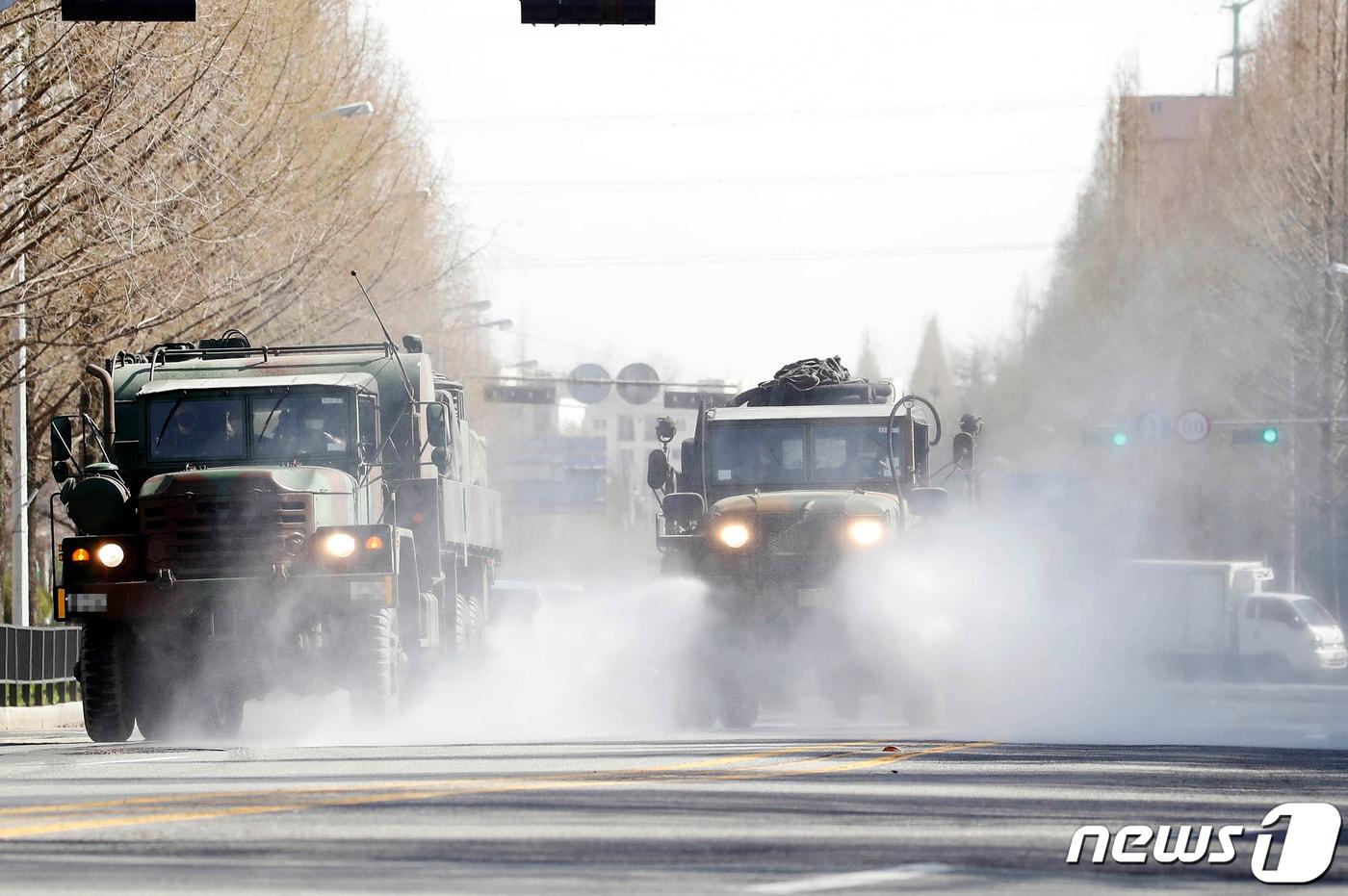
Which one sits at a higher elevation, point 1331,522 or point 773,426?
point 773,426

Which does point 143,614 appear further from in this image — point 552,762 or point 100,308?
point 100,308

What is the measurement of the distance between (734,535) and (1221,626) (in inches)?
982

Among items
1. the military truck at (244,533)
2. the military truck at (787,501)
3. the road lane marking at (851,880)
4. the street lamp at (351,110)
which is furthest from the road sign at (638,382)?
the road lane marking at (851,880)

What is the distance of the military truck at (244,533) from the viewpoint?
17.5 m

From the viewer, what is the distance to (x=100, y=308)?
30.9m

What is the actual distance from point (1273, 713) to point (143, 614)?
45.9 feet

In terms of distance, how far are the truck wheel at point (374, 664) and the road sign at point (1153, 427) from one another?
34.7 meters

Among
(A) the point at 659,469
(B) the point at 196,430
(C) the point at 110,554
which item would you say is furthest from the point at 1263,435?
(C) the point at 110,554

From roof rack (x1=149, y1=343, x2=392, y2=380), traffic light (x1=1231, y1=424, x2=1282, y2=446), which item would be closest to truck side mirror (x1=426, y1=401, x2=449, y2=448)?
roof rack (x1=149, y1=343, x2=392, y2=380)

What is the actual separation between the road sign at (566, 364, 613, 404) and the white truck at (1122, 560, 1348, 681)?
19.4 metres

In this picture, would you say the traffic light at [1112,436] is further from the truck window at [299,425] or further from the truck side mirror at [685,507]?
the truck window at [299,425]

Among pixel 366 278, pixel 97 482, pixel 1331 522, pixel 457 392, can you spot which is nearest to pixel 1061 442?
pixel 1331 522

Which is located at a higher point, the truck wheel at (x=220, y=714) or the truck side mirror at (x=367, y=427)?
the truck side mirror at (x=367, y=427)

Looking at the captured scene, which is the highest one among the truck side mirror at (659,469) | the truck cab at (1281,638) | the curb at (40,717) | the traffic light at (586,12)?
the traffic light at (586,12)
